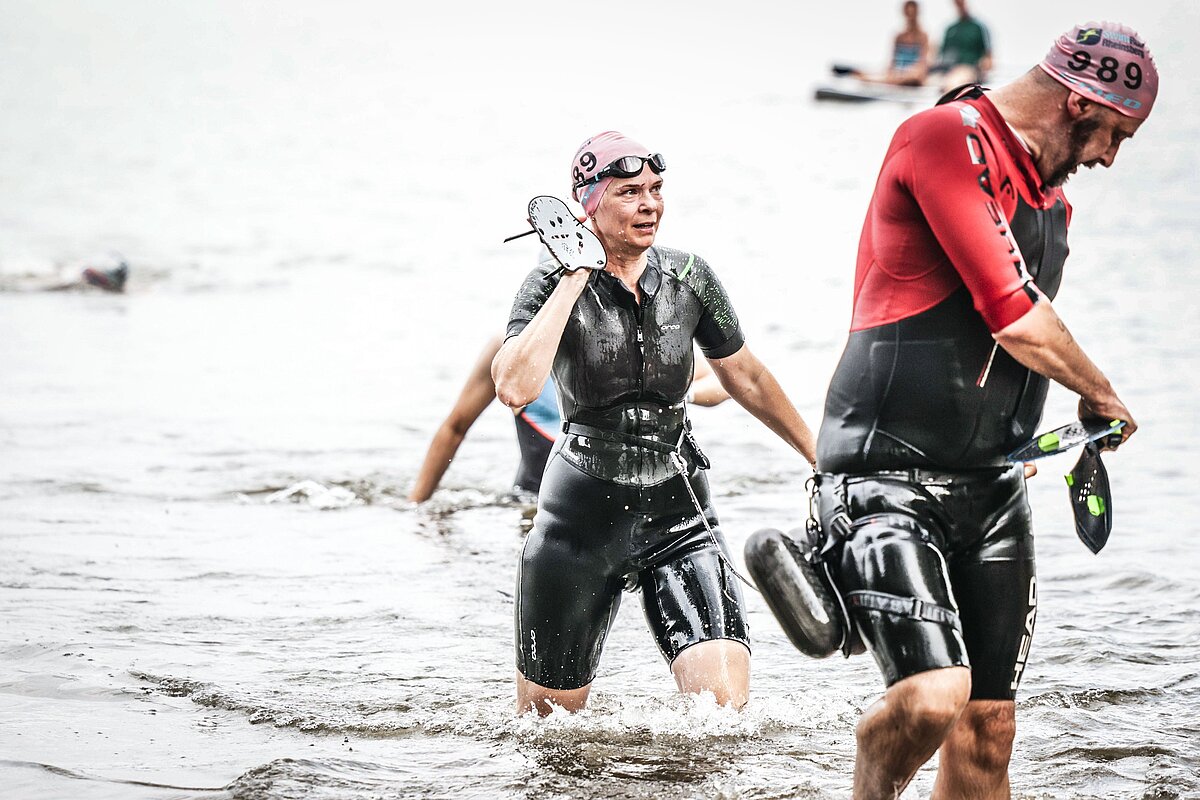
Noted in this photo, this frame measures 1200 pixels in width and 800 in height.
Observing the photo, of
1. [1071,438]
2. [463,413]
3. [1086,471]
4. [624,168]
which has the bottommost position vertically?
[463,413]

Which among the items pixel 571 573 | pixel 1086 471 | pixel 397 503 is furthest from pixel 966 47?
pixel 1086 471

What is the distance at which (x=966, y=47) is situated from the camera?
2658 cm

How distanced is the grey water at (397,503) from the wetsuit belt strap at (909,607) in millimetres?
1438

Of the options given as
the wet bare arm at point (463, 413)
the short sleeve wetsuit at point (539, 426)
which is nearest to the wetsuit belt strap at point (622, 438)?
the wet bare arm at point (463, 413)

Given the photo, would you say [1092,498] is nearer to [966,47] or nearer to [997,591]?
[997,591]

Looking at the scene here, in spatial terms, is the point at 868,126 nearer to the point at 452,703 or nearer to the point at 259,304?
the point at 259,304

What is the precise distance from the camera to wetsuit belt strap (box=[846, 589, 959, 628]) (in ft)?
11.6

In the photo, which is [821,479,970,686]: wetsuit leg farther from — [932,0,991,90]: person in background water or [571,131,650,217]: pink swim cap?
[932,0,991,90]: person in background water

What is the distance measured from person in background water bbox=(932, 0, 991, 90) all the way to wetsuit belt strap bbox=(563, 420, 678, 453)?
897 inches

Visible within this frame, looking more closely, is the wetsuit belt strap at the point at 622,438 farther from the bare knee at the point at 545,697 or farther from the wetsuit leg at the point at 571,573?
the bare knee at the point at 545,697

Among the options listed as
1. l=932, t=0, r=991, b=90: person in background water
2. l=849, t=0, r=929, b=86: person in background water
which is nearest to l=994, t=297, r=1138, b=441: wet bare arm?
l=932, t=0, r=991, b=90: person in background water

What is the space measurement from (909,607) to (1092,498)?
628mm

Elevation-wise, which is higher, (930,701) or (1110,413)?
(1110,413)

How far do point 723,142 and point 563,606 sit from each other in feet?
112
